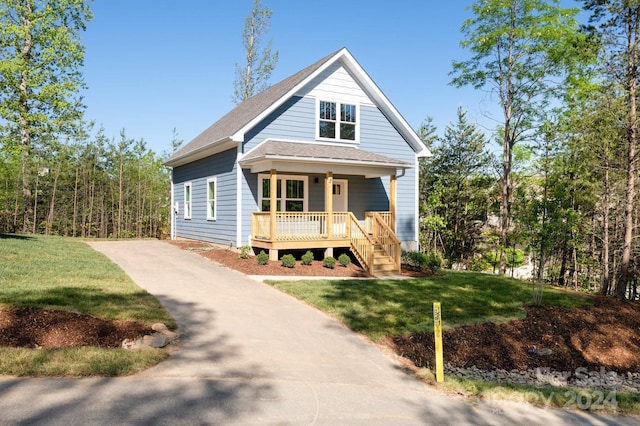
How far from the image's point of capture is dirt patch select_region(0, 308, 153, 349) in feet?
18.0

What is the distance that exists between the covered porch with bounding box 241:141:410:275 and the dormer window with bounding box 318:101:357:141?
150cm

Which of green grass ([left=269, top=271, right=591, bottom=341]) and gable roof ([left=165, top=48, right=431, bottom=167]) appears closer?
green grass ([left=269, top=271, right=591, bottom=341])

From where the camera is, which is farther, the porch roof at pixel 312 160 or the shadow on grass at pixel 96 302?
the porch roof at pixel 312 160

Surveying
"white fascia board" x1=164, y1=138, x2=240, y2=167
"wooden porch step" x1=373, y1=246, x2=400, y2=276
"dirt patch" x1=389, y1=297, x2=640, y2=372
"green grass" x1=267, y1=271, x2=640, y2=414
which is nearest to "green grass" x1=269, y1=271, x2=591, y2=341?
"green grass" x1=267, y1=271, x2=640, y2=414

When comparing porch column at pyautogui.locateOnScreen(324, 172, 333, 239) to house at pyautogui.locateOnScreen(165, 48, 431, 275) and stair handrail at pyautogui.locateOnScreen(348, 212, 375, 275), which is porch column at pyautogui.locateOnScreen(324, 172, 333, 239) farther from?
stair handrail at pyautogui.locateOnScreen(348, 212, 375, 275)

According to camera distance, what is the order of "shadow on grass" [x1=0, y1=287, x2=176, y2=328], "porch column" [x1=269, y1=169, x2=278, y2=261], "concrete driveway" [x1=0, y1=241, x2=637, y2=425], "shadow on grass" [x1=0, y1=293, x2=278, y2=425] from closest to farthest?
"shadow on grass" [x1=0, y1=293, x2=278, y2=425] → "concrete driveway" [x1=0, y1=241, x2=637, y2=425] → "shadow on grass" [x1=0, y1=287, x2=176, y2=328] → "porch column" [x1=269, y1=169, x2=278, y2=261]

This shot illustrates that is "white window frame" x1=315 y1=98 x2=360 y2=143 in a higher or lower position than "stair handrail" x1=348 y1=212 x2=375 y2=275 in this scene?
higher

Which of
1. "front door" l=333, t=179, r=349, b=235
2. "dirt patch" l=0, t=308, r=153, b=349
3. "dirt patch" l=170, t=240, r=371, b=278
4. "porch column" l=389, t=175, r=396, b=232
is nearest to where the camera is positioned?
"dirt patch" l=0, t=308, r=153, b=349

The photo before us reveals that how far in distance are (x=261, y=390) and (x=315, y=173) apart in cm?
1237

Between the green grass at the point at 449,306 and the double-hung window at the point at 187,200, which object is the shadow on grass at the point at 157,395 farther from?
the double-hung window at the point at 187,200

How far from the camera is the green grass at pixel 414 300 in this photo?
8055 millimetres

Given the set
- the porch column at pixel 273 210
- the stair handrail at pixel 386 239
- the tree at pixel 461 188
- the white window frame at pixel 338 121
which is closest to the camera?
the porch column at pixel 273 210

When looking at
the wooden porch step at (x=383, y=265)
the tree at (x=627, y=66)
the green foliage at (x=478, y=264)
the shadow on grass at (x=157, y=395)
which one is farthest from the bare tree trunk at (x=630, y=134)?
the green foliage at (x=478, y=264)

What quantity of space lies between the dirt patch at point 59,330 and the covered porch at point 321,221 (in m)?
7.73
